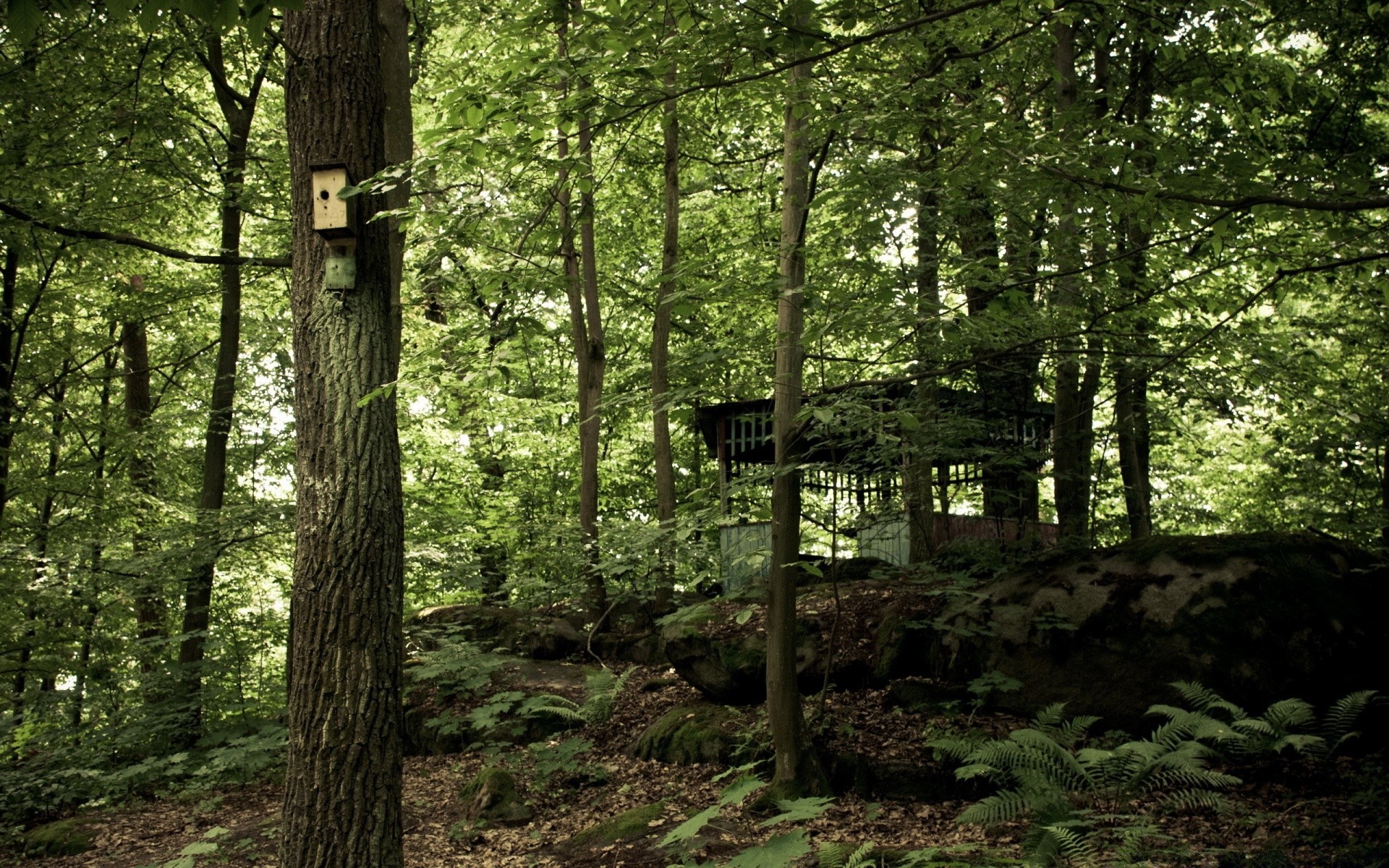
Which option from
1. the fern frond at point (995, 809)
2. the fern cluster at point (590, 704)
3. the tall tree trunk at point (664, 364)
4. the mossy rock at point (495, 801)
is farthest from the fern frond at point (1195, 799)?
the tall tree trunk at point (664, 364)

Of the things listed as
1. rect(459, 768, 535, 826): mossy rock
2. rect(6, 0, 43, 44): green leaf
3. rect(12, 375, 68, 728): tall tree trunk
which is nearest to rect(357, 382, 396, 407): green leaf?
rect(6, 0, 43, 44): green leaf

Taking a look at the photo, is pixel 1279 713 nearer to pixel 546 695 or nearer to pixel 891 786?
pixel 891 786

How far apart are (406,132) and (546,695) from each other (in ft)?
17.3

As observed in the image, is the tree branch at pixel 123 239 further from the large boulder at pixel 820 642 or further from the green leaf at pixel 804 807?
the green leaf at pixel 804 807

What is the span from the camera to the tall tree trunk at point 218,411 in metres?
9.25

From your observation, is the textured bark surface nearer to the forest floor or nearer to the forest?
the forest

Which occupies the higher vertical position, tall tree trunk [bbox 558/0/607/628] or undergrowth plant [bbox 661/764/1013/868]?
tall tree trunk [bbox 558/0/607/628]

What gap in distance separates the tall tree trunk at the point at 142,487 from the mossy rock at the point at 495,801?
428 centimetres

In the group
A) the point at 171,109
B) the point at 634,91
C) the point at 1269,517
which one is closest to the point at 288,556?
the point at 171,109

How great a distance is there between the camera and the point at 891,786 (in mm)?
6078

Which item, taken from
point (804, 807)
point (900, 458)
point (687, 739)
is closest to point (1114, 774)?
point (804, 807)

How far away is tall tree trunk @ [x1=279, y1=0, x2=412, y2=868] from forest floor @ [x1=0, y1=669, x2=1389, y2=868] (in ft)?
6.47

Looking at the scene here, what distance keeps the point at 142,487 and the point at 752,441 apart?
8919mm

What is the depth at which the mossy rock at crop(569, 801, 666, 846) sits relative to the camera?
5.66m
